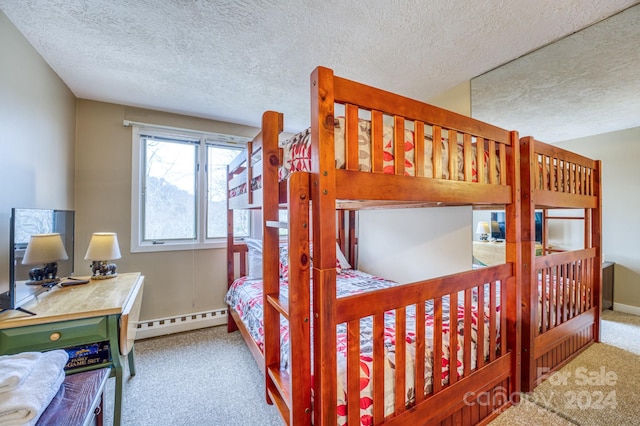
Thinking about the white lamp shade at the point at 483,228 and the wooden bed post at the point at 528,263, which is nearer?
the wooden bed post at the point at 528,263

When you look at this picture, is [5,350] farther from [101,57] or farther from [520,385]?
[520,385]

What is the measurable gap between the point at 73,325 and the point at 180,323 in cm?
164

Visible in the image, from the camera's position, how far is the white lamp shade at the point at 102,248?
6.68ft

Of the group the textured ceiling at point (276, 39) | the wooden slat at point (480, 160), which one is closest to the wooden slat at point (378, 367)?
the wooden slat at point (480, 160)

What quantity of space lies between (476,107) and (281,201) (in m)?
1.94

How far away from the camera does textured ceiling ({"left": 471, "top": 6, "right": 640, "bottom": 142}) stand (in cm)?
162

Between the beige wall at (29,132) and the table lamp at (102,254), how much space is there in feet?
1.48

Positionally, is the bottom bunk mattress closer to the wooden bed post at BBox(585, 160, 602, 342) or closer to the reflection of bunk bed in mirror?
the reflection of bunk bed in mirror

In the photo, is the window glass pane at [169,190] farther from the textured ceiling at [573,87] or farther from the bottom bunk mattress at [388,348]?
Answer: the textured ceiling at [573,87]

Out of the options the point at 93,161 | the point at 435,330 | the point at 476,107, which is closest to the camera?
the point at 435,330

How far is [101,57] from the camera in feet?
6.27

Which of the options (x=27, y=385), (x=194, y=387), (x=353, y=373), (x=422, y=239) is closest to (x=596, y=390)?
(x=422, y=239)

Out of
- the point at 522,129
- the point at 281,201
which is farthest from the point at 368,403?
the point at 522,129

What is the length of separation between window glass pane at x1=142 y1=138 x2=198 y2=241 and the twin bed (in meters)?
1.31
